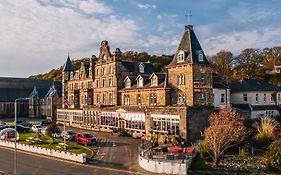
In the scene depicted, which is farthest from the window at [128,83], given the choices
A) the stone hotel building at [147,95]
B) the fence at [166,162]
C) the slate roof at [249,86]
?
the fence at [166,162]

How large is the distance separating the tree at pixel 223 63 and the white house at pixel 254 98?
21.6 meters

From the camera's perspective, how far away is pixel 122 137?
46.8m

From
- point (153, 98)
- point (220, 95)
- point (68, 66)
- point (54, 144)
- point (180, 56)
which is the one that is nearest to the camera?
point (54, 144)

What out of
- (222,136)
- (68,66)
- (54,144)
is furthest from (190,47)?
(68,66)

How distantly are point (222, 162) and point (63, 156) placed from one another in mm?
16543

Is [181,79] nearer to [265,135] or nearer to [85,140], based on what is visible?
[265,135]

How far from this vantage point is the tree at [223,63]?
251ft

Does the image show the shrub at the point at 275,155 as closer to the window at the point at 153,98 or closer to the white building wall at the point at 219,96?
the white building wall at the point at 219,96

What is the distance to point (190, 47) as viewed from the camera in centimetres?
4216

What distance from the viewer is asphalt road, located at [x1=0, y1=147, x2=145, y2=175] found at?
29578mm

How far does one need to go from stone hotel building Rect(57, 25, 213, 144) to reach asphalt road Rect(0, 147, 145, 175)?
11.6 metres

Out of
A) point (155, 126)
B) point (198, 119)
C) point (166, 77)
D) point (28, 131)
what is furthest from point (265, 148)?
point (28, 131)

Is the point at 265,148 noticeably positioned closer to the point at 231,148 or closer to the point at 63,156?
the point at 231,148

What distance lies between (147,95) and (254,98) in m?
15.4
